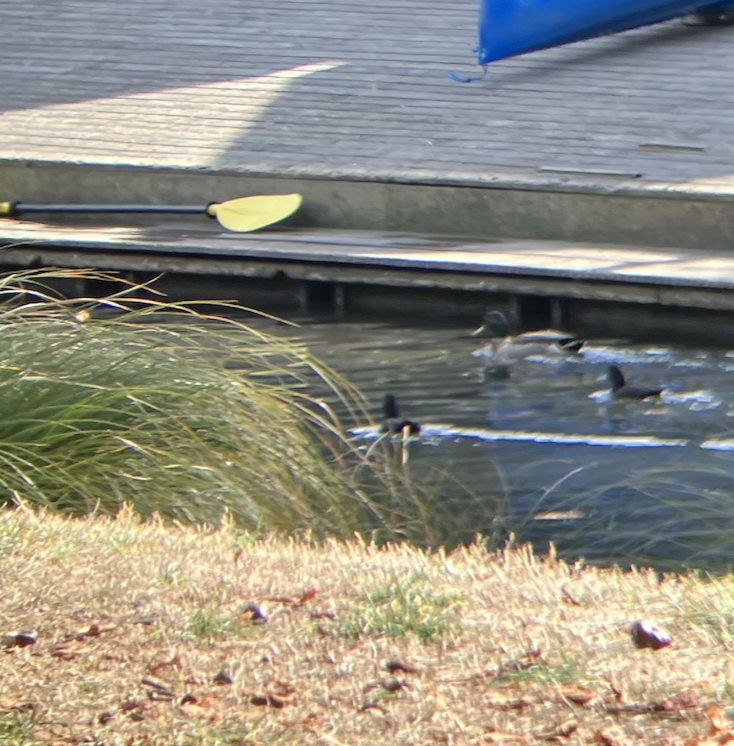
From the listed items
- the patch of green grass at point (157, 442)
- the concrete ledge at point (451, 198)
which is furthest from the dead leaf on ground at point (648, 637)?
the concrete ledge at point (451, 198)

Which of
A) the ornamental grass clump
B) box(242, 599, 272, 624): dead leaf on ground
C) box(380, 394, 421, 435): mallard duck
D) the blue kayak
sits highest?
box(242, 599, 272, 624): dead leaf on ground

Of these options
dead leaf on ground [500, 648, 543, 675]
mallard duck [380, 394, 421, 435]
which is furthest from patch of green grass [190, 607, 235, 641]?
mallard duck [380, 394, 421, 435]

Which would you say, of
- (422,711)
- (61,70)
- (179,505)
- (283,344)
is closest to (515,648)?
(422,711)

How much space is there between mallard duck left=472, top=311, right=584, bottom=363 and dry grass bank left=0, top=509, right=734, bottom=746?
5.89 meters

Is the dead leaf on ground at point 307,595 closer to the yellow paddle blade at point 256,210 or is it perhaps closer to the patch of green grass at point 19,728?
the patch of green grass at point 19,728

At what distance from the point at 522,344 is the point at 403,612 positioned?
22.1 ft

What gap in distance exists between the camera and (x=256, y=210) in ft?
38.9

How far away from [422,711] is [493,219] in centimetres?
953

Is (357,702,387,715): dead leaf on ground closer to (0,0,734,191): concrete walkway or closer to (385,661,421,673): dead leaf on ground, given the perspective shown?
(385,661,421,673): dead leaf on ground

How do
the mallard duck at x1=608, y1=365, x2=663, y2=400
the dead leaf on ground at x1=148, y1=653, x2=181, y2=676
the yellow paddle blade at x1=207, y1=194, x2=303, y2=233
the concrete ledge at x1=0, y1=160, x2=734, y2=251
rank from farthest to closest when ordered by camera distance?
the concrete ledge at x1=0, y1=160, x2=734, y2=251
the yellow paddle blade at x1=207, y1=194, x2=303, y2=233
the mallard duck at x1=608, y1=365, x2=663, y2=400
the dead leaf on ground at x1=148, y1=653, x2=181, y2=676

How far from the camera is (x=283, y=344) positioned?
608 cm

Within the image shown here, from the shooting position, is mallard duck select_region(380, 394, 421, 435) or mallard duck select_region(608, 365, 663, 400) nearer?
mallard duck select_region(380, 394, 421, 435)

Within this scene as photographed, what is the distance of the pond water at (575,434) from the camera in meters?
5.95

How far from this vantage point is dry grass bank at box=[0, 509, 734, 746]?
2.80 m
